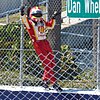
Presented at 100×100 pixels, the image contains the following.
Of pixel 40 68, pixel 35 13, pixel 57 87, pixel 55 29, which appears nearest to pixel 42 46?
pixel 35 13

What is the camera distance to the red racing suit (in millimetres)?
6871

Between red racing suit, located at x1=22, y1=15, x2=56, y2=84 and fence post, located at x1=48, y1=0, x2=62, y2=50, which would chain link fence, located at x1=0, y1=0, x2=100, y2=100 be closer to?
fence post, located at x1=48, y1=0, x2=62, y2=50

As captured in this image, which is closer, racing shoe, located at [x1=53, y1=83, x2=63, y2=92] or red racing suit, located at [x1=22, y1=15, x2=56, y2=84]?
racing shoe, located at [x1=53, y1=83, x2=63, y2=92]

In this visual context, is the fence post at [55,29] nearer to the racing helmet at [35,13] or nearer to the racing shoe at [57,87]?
the racing helmet at [35,13]

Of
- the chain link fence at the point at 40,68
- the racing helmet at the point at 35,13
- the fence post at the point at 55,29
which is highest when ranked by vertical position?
the racing helmet at the point at 35,13

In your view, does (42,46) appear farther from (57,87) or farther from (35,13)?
(57,87)

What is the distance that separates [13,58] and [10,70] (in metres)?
0.30

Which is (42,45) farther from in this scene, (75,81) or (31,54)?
(31,54)

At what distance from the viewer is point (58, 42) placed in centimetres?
877

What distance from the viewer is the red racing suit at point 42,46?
22.5 feet

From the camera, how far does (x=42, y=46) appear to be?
23.4 ft

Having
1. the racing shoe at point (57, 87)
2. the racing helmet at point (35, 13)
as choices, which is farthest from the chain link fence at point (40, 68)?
the racing helmet at point (35, 13)

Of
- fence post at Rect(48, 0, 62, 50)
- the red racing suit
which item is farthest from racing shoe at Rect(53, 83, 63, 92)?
fence post at Rect(48, 0, 62, 50)

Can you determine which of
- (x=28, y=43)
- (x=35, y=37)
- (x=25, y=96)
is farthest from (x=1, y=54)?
(x=25, y=96)
